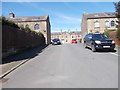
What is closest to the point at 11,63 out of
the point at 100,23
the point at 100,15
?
the point at 100,23

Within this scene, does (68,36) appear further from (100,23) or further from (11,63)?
(11,63)

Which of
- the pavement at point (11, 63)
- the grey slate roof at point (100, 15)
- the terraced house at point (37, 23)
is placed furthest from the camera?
the grey slate roof at point (100, 15)

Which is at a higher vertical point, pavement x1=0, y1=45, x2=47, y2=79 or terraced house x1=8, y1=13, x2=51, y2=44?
terraced house x1=8, y1=13, x2=51, y2=44

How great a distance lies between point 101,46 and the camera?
1380 cm

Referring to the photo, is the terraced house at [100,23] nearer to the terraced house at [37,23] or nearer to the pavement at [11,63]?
the terraced house at [37,23]

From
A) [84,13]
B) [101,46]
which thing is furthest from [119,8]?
[84,13]

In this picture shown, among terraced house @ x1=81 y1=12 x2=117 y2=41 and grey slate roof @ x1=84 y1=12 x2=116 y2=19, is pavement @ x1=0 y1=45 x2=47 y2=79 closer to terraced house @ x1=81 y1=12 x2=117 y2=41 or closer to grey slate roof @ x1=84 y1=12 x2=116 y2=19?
terraced house @ x1=81 y1=12 x2=117 y2=41

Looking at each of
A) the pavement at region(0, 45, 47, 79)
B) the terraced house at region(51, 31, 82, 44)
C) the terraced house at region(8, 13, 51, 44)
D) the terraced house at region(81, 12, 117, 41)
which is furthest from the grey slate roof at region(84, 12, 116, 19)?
the terraced house at region(51, 31, 82, 44)

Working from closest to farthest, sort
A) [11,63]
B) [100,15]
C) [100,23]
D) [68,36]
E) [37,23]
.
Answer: [11,63] < [100,23] < [37,23] < [100,15] < [68,36]

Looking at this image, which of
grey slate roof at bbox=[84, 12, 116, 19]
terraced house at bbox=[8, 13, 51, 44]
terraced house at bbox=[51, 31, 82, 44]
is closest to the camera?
terraced house at bbox=[8, 13, 51, 44]

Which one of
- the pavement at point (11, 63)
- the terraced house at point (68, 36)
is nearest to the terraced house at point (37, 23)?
the pavement at point (11, 63)

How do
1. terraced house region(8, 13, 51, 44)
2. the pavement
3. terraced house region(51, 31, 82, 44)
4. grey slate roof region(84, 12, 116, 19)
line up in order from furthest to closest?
terraced house region(51, 31, 82, 44), grey slate roof region(84, 12, 116, 19), terraced house region(8, 13, 51, 44), the pavement

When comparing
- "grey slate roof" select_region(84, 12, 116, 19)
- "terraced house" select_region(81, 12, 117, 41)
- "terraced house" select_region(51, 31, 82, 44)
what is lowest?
"terraced house" select_region(51, 31, 82, 44)

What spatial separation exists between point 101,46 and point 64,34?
3129 inches
